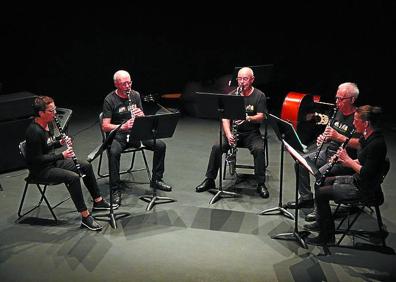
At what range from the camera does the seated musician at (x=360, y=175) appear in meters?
4.66

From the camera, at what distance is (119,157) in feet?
20.2

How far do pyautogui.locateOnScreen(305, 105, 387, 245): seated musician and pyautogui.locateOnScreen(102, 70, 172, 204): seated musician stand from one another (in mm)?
1972

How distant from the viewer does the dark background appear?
9.80 meters

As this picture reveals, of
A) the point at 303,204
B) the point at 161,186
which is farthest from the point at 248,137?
the point at 161,186

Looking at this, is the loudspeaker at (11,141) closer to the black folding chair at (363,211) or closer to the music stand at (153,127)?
the music stand at (153,127)

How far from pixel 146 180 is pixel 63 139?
155cm

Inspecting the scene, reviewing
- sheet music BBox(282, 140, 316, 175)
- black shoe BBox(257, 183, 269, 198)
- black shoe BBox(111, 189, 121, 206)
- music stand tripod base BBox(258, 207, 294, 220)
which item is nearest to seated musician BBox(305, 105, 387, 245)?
sheet music BBox(282, 140, 316, 175)

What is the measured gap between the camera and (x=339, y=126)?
562 centimetres

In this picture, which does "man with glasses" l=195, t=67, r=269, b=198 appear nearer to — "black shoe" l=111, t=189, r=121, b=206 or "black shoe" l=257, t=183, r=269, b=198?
"black shoe" l=257, t=183, r=269, b=198

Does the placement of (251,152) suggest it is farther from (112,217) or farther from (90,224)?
(90,224)

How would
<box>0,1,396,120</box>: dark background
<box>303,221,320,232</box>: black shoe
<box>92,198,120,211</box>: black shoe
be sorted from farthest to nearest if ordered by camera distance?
<box>0,1,396,120</box>: dark background
<box>92,198,120,211</box>: black shoe
<box>303,221,320,232</box>: black shoe

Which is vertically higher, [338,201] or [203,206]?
[338,201]

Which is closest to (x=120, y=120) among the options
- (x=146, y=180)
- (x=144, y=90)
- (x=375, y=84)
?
(x=146, y=180)

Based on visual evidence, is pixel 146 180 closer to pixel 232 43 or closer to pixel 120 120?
pixel 120 120
